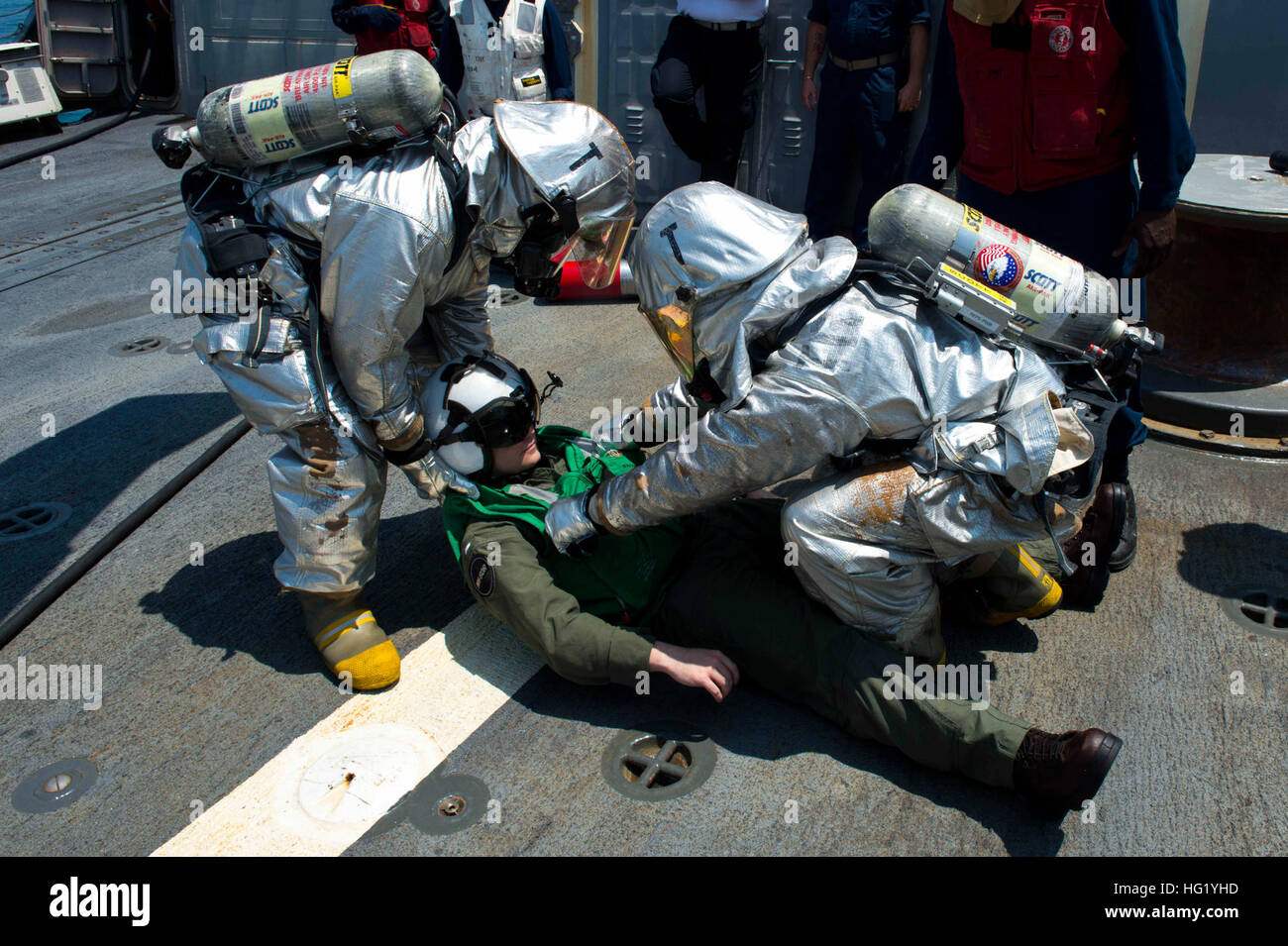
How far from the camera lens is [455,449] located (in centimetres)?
275

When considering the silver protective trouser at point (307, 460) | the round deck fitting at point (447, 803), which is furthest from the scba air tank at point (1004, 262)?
the round deck fitting at point (447, 803)

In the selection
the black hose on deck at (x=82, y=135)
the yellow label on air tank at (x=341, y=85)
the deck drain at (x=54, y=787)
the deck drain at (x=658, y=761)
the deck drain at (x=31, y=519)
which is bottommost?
the deck drain at (x=54, y=787)

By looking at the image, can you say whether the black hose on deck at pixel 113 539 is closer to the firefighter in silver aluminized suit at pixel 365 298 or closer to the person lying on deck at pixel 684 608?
the firefighter in silver aluminized suit at pixel 365 298

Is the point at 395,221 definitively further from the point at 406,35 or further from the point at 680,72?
the point at 406,35

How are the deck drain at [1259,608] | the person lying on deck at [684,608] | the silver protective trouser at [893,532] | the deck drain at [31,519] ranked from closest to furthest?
the person lying on deck at [684,608] < the silver protective trouser at [893,532] < the deck drain at [1259,608] < the deck drain at [31,519]

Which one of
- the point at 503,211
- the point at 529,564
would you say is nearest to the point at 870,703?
the point at 529,564

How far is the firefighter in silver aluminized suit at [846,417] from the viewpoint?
2.30m

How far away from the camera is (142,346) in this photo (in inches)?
189

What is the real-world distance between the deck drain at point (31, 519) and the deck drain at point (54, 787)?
1.20 metres

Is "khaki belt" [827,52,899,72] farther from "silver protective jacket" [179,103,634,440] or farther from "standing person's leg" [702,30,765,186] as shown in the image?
"silver protective jacket" [179,103,634,440]

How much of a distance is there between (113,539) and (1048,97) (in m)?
3.22

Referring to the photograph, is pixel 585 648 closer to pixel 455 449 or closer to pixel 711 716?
pixel 711 716

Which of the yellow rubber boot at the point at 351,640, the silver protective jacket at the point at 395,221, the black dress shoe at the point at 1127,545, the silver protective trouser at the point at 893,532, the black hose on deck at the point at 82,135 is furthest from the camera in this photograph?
the black hose on deck at the point at 82,135

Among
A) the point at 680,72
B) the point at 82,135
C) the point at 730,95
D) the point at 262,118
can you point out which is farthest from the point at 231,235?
the point at 82,135
